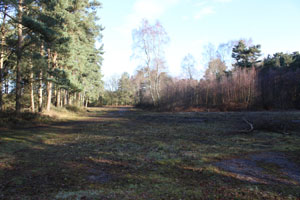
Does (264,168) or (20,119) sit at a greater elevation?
(20,119)

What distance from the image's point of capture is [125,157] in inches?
220

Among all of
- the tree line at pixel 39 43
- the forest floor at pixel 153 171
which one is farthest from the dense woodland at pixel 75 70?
the forest floor at pixel 153 171

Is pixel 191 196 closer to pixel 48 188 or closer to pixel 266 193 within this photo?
pixel 266 193

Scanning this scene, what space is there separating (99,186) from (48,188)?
37.1 inches

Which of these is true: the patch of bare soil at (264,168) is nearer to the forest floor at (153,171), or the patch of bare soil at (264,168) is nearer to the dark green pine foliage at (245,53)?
the forest floor at (153,171)

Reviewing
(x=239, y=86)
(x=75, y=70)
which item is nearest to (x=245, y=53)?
(x=239, y=86)

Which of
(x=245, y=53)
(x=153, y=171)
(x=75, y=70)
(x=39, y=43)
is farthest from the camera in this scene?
(x=245, y=53)

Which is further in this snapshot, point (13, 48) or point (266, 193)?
point (13, 48)

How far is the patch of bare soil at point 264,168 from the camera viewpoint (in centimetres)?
382

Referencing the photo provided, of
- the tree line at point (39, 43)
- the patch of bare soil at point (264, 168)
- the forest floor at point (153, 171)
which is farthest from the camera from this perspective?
the tree line at point (39, 43)

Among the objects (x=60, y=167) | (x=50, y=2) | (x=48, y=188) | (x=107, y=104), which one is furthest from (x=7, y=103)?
(x=107, y=104)

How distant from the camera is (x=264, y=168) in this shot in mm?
4465

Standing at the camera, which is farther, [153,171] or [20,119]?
[20,119]

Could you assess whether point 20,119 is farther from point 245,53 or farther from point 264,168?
point 245,53
